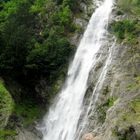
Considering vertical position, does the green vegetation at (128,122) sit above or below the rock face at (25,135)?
above

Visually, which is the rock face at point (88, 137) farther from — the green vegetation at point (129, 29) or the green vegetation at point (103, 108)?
the green vegetation at point (129, 29)

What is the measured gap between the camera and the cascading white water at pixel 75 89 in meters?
30.1

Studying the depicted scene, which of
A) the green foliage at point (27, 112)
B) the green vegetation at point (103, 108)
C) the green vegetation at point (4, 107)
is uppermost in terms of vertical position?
the green vegetation at point (4, 107)

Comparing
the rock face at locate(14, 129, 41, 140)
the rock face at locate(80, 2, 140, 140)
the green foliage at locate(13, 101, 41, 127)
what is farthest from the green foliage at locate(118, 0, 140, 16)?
the rock face at locate(14, 129, 41, 140)

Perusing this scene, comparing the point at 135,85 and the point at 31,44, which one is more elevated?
the point at 31,44

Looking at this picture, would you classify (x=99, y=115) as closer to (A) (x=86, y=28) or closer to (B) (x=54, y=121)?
(B) (x=54, y=121)

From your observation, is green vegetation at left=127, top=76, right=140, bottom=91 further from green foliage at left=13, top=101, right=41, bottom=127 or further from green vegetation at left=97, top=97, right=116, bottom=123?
green foliage at left=13, top=101, right=41, bottom=127

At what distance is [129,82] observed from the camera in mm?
26719

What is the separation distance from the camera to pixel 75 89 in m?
32.8

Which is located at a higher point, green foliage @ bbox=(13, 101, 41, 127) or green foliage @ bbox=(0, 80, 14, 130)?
green foliage @ bbox=(0, 80, 14, 130)

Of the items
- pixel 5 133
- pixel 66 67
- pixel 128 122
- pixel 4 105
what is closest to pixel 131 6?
A: pixel 66 67

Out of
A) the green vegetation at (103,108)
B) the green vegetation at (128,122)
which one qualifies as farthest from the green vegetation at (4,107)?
the green vegetation at (128,122)

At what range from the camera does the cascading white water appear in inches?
1185

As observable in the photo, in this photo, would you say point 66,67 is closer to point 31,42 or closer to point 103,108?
point 31,42
